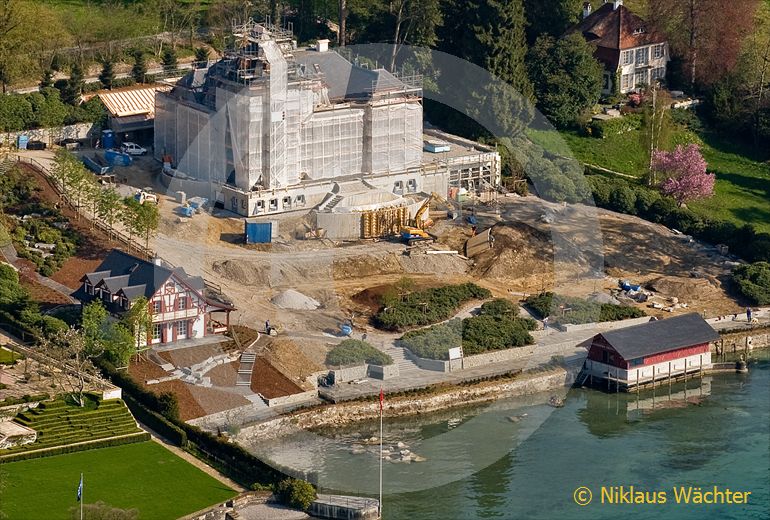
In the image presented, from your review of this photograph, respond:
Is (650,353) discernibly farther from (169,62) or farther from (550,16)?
(169,62)

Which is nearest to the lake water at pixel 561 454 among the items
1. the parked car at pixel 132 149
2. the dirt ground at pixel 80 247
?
the dirt ground at pixel 80 247

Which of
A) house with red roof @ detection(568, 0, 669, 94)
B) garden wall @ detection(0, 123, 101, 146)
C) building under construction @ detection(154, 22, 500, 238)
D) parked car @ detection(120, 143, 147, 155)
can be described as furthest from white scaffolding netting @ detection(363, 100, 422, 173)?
house with red roof @ detection(568, 0, 669, 94)

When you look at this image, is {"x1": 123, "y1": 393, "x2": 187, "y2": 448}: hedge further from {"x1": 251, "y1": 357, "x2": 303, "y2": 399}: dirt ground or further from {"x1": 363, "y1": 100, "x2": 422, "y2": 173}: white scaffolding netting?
{"x1": 363, "y1": 100, "x2": 422, "y2": 173}: white scaffolding netting

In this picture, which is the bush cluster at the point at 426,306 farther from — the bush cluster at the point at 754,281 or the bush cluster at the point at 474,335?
the bush cluster at the point at 754,281

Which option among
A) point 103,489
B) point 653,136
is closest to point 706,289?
point 653,136

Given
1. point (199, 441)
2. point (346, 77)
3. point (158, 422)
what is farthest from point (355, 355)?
point (346, 77)

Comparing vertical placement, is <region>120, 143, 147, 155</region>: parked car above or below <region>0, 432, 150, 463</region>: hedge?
above
